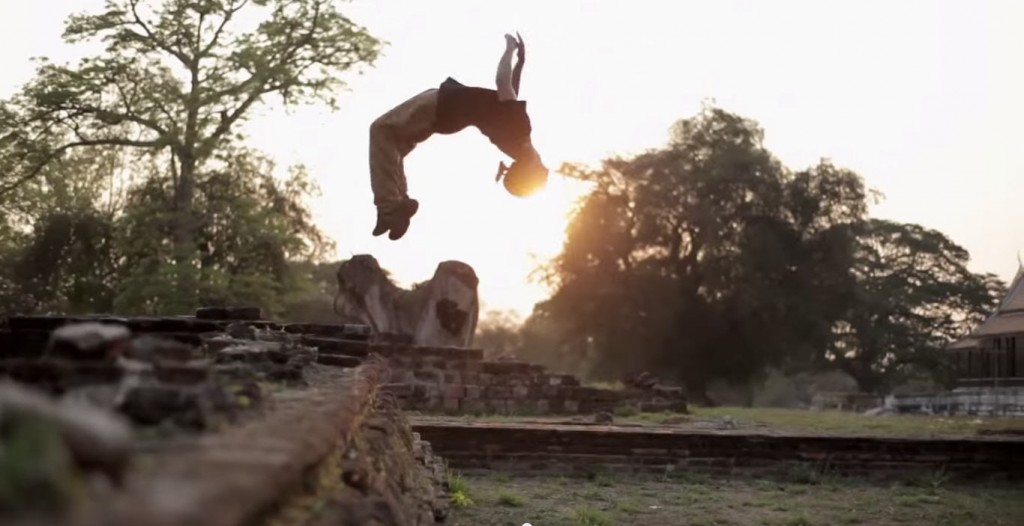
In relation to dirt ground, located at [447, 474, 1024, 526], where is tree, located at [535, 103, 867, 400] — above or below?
above

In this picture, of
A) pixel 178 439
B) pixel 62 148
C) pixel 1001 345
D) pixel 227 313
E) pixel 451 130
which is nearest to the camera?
pixel 178 439

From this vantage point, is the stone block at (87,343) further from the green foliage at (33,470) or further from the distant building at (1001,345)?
the distant building at (1001,345)

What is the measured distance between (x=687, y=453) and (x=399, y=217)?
133 inches

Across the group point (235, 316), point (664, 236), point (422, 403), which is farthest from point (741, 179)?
point (235, 316)

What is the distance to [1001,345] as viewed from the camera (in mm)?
33312

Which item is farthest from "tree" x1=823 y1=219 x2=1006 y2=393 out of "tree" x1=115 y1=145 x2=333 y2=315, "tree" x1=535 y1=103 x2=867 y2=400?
"tree" x1=115 y1=145 x2=333 y2=315

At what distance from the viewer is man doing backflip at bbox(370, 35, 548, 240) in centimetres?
687

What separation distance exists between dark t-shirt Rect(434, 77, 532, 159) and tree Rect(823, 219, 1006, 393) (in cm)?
3015

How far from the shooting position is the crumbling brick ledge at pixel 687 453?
9.27 metres

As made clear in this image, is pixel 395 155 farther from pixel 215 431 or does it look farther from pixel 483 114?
pixel 215 431

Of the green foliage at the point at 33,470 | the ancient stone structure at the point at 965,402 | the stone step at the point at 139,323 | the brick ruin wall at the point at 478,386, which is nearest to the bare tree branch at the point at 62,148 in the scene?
the brick ruin wall at the point at 478,386

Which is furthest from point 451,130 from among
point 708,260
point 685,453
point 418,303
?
point 708,260

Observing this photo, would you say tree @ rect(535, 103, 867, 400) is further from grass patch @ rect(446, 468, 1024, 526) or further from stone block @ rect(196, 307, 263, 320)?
stone block @ rect(196, 307, 263, 320)

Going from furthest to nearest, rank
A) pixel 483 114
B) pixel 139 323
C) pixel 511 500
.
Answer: pixel 511 500 → pixel 483 114 → pixel 139 323
